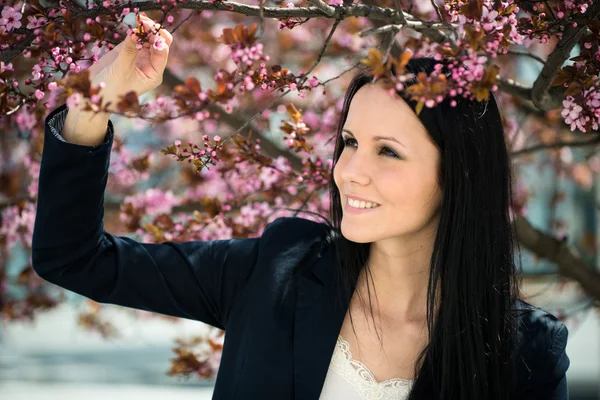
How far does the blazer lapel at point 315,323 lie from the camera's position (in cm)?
165

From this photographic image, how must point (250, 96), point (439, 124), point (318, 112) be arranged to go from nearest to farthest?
point (439, 124)
point (318, 112)
point (250, 96)

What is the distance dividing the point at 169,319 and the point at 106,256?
2774mm

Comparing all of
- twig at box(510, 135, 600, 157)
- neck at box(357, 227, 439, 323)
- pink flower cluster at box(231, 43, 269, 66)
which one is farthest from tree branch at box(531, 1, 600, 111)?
twig at box(510, 135, 600, 157)

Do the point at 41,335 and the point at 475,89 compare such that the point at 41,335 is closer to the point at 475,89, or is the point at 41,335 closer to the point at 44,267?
the point at 44,267

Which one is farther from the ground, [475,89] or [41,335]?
[41,335]

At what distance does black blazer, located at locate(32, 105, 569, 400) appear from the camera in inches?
60.7

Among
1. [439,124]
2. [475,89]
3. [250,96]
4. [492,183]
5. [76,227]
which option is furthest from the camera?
[250,96]

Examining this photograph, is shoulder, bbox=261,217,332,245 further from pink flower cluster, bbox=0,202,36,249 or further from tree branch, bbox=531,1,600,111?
pink flower cluster, bbox=0,202,36,249

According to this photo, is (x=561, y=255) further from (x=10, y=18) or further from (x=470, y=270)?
(x=10, y=18)

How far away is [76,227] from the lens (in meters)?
1.44

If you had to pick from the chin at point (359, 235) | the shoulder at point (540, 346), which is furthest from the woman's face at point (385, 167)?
the shoulder at point (540, 346)

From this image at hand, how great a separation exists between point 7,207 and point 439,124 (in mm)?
1705

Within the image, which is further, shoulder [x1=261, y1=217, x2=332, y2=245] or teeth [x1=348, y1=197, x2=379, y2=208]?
shoulder [x1=261, y1=217, x2=332, y2=245]

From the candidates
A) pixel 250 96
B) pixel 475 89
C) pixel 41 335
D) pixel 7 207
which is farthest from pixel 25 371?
pixel 475 89
